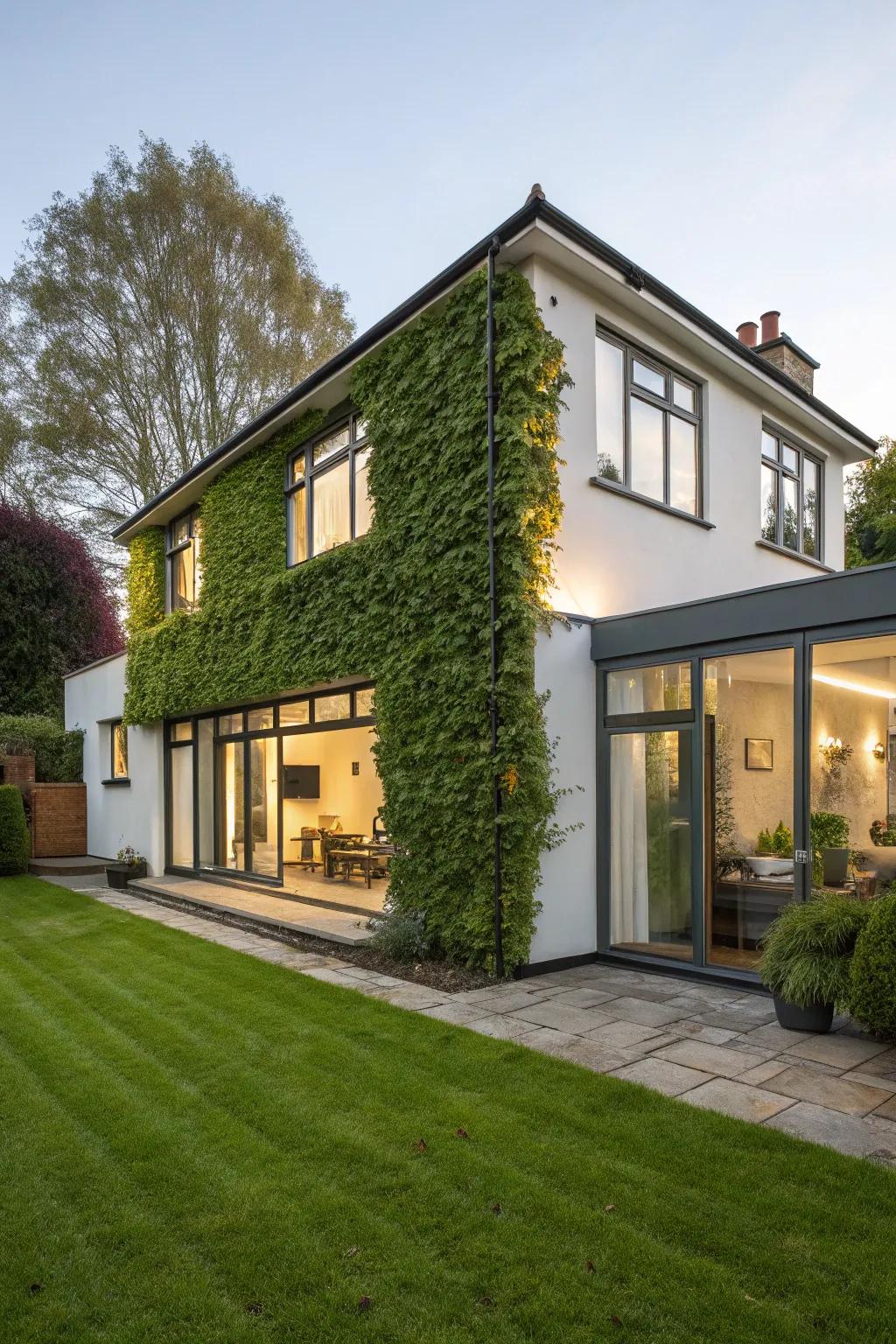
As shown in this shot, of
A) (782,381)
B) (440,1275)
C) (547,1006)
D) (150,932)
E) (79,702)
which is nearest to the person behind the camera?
(440,1275)

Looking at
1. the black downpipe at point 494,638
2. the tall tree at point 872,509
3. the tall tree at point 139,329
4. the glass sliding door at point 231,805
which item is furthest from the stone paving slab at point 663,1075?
the tall tree at point 872,509

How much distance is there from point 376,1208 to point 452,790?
13.9ft

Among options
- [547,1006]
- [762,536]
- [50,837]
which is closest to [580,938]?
[547,1006]

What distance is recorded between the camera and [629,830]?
7.43 m

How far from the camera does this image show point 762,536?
10.4m

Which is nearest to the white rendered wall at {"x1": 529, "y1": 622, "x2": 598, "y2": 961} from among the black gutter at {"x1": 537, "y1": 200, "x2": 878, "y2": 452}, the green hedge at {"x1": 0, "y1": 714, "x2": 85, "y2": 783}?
the black gutter at {"x1": 537, "y1": 200, "x2": 878, "y2": 452}

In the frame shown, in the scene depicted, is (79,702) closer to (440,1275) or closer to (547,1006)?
(547,1006)

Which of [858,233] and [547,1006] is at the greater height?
[858,233]

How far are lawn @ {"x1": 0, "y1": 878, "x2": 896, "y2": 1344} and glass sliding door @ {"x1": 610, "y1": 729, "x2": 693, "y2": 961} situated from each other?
2.46 metres

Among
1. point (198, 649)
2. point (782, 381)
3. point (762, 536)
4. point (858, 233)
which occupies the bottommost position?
point (198, 649)

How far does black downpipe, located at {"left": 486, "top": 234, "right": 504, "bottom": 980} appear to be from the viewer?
22.4ft

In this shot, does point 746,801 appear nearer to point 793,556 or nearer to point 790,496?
point 793,556

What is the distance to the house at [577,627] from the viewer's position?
6.54 meters

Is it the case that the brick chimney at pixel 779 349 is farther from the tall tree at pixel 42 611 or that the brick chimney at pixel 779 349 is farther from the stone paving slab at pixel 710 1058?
the tall tree at pixel 42 611
